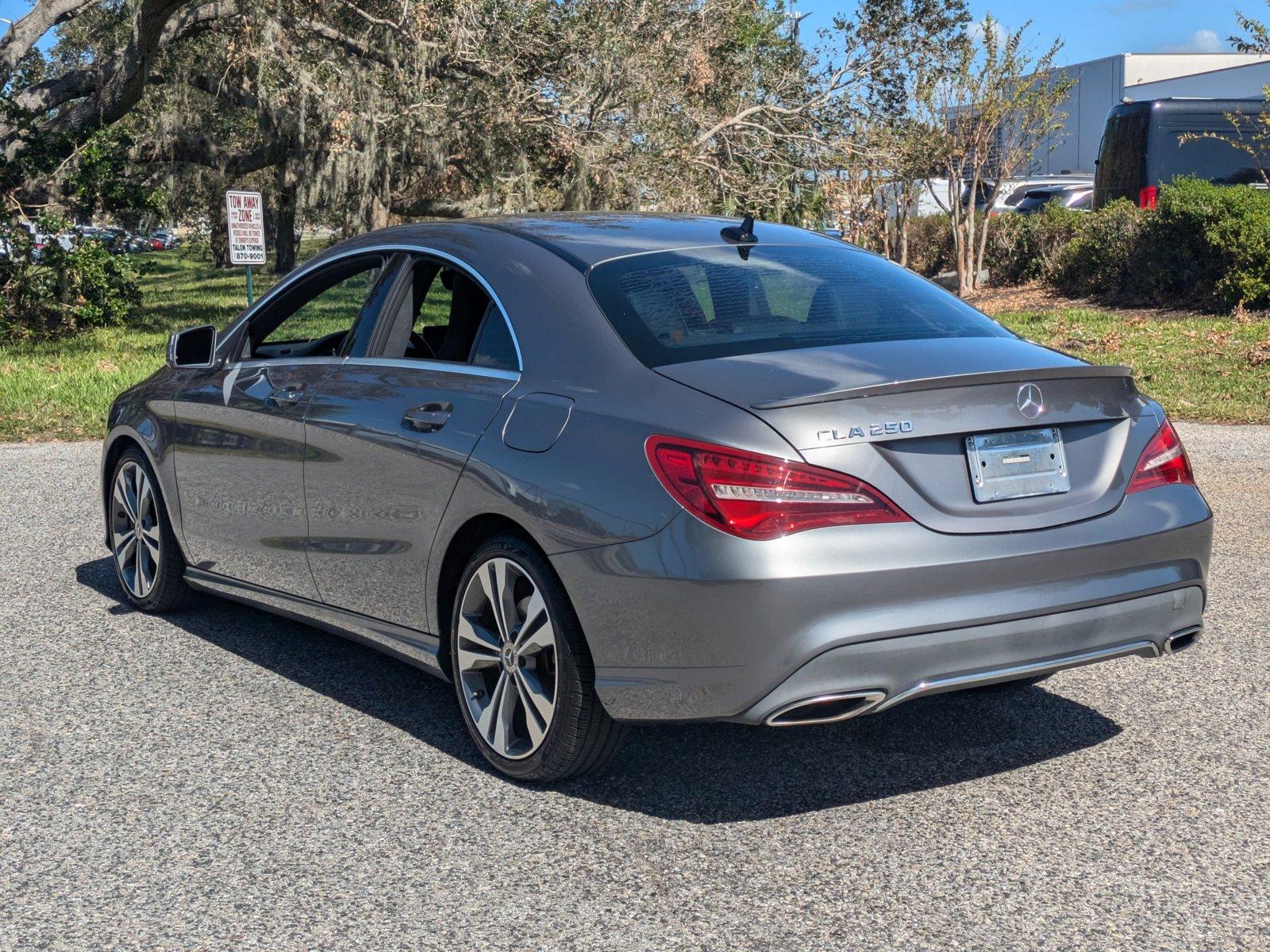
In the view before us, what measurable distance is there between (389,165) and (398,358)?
21735 millimetres

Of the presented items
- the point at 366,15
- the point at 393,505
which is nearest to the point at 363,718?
the point at 393,505

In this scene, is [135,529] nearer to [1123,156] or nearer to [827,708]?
[827,708]

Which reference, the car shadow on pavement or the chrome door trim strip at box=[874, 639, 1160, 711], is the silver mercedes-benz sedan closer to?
the chrome door trim strip at box=[874, 639, 1160, 711]

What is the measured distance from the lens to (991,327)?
4.73 metres

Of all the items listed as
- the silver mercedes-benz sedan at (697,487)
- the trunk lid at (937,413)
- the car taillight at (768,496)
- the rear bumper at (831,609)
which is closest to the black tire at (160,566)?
the silver mercedes-benz sedan at (697,487)

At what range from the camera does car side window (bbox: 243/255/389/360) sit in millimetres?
5316

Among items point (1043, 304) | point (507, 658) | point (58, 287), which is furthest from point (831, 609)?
point (58, 287)

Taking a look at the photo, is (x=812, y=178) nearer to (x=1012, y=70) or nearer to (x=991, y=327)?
(x=1012, y=70)

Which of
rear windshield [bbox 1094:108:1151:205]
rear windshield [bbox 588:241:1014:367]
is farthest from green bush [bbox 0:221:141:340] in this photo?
rear windshield [bbox 588:241:1014:367]

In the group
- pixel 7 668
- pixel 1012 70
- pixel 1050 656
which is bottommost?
pixel 7 668

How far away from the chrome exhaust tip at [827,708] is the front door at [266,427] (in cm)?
213

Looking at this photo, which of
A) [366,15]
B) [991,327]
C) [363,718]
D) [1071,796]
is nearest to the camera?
[1071,796]

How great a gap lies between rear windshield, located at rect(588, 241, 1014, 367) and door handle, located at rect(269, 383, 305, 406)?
4.38 ft

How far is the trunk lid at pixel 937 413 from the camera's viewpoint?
3758 mm
